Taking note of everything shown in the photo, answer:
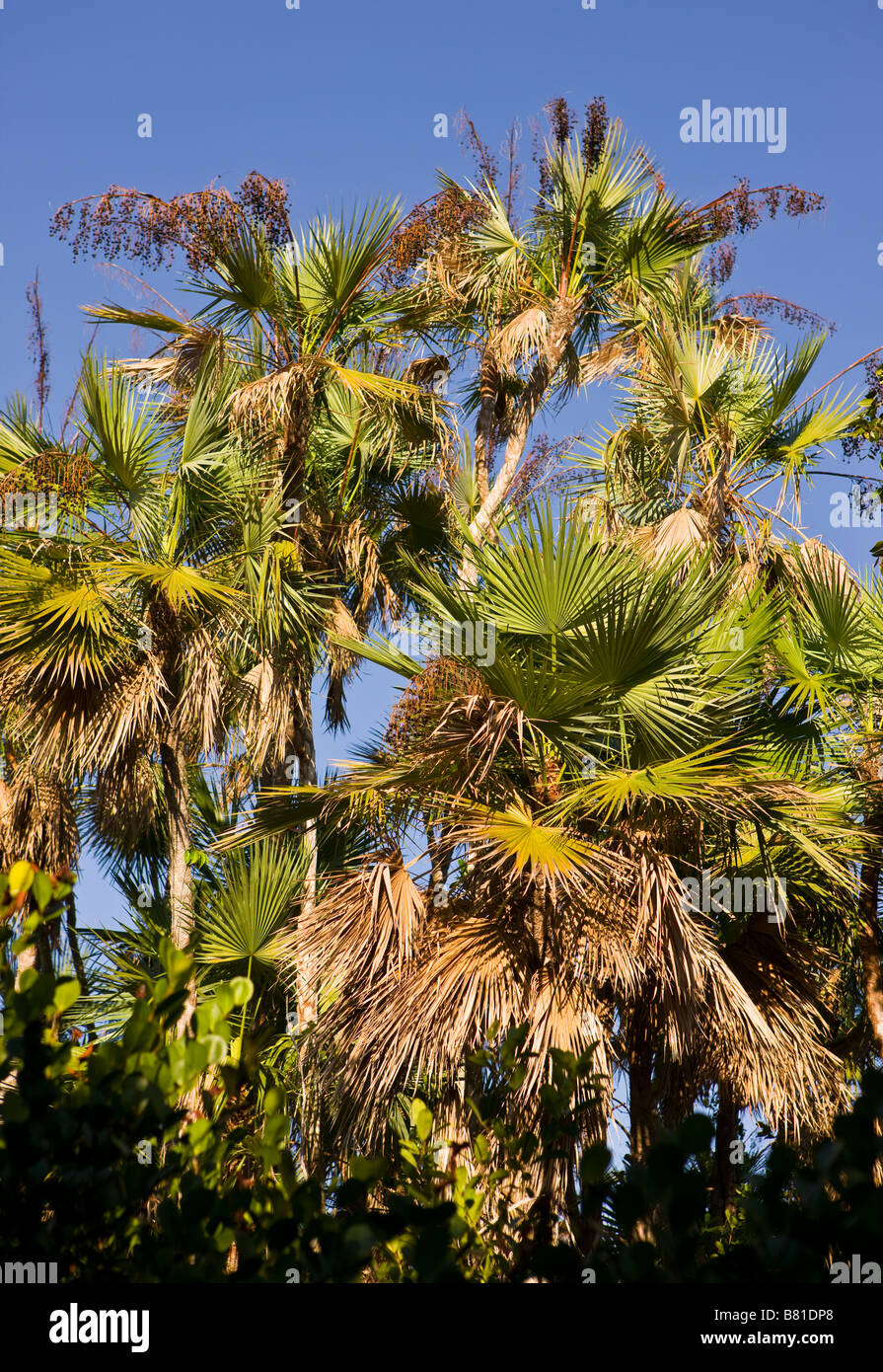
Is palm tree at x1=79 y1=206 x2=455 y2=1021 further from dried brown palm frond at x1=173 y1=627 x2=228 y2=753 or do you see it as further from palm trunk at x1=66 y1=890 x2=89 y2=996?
palm trunk at x1=66 y1=890 x2=89 y2=996

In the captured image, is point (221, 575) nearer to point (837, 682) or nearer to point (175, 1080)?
point (837, 682)

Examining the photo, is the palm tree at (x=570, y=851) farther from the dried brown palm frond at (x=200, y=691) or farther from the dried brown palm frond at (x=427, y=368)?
the dried brown palm frond at (x=427, y=368)

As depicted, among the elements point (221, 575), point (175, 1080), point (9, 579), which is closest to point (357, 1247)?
point (175, 1080)

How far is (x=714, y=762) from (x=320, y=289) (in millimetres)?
5281

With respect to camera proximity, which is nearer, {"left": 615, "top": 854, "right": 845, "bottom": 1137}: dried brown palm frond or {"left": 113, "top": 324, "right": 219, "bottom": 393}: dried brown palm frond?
{"left": 615, "top": 854, "right": 845, "bottom": 1137}: dried brown palm frond

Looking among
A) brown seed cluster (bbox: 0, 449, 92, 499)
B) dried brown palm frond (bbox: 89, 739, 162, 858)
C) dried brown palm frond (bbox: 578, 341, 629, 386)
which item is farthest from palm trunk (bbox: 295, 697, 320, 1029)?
dried brown palm frond (bbox: 578, 341, 629, 386)

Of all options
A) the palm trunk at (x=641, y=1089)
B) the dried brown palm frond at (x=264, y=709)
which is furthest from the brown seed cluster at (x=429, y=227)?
the palm trunk at (x=641, y=1089)

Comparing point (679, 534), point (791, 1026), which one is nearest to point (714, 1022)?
point (791, 1026)

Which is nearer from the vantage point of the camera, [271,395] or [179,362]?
[271,395]

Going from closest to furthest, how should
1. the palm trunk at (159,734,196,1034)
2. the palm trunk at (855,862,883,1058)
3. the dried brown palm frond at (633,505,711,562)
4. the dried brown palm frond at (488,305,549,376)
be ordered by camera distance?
the palm trunk at (159,734,196,1034)
the palm trunk at (855,862,883,1058)
the dried brown palm frond at (633,505,711,562)
the dried brown palm frond at (488,305,549,376)

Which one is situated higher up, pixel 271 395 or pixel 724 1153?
pixel 271 395

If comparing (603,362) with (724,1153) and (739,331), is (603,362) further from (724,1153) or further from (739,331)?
(724,1153)

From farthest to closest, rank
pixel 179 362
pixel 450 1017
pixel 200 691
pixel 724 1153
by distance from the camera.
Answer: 1. pixel 179 362
2. pixel 724 1153
3. pixel 200 691
4. pixel 450 1017

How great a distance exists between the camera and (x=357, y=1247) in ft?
5.72
